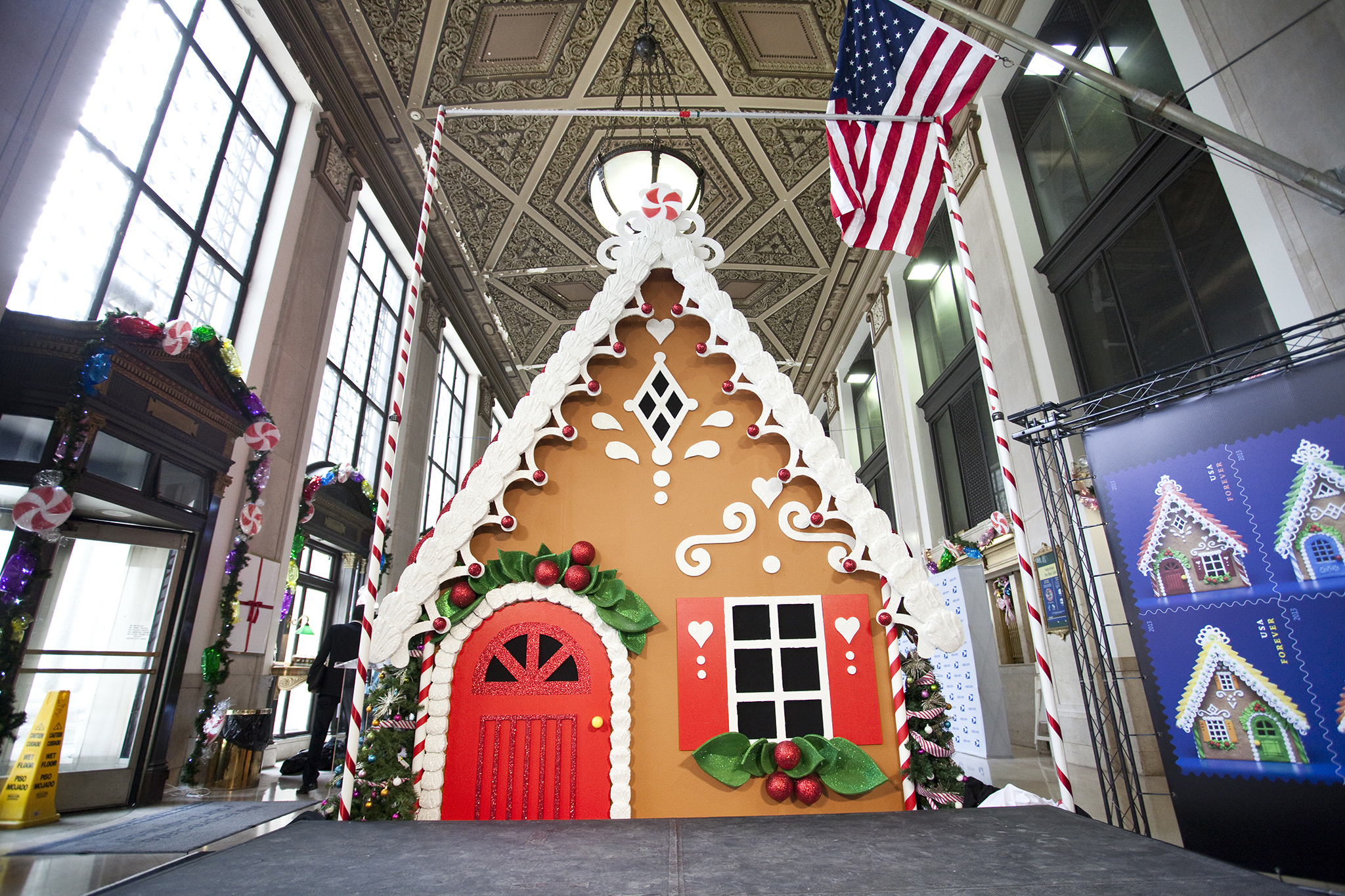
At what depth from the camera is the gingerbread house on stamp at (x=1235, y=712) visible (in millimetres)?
2984

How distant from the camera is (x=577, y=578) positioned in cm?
238

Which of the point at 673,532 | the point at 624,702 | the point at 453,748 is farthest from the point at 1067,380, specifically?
the point at 453,748

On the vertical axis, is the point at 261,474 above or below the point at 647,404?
above

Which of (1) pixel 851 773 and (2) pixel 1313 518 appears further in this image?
(2) pixel 1313 518

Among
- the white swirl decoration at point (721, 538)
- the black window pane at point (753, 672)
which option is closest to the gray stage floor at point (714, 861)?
the black window pane at point (753, 672)

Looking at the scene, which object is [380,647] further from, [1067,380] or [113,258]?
[1067,380]

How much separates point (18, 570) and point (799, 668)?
4732mm

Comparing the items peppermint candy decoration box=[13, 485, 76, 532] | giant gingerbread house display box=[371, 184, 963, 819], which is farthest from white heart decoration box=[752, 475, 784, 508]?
peppermint candy decoration box=[13, 485, 76, 532]

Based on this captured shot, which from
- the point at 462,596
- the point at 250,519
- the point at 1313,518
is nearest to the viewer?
the point at 462,596

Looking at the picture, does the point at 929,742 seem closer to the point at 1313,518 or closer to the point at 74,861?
the point at 1313,518

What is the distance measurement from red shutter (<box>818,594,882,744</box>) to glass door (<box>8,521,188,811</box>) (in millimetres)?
4741

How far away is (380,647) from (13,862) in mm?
2528

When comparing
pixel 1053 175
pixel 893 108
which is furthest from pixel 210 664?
pixel 1053 175

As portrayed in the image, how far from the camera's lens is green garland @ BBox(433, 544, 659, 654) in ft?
7.81
